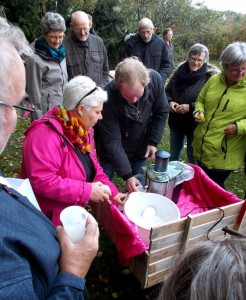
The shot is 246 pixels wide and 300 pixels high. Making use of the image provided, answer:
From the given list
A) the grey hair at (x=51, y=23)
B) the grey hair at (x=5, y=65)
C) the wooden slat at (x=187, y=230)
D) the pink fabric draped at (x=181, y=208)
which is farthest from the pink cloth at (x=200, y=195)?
the grey hair at (x=51, y=23)

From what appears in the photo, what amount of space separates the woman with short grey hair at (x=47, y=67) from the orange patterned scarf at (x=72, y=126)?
1.41 meters

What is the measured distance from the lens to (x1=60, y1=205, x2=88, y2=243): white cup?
122 centimetres

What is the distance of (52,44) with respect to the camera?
3324 millimetres

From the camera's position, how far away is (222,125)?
2.51 m

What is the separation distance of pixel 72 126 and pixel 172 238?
106 cm

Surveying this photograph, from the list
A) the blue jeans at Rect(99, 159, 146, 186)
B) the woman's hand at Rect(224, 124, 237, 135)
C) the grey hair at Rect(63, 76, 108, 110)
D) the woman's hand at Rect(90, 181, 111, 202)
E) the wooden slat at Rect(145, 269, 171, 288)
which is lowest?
the wooden slat at Rect(145, 269, 171, 288)

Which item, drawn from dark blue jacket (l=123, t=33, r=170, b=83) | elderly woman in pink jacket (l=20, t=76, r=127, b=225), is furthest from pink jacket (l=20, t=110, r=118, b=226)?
dark blue jacket (l=123, t=33, r=170, b=83)

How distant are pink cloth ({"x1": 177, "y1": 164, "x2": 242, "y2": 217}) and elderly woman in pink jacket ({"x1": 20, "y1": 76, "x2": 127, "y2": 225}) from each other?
765mm

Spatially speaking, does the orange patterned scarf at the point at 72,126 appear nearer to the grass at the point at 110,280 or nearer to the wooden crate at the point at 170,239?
the wooden crate at the point at 170,239

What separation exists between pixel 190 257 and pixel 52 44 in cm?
330

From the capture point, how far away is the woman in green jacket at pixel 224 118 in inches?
93.4

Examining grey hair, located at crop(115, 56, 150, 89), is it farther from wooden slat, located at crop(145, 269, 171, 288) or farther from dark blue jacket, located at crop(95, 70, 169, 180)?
wooden slat, located at crop(145, 269, 171, 288)

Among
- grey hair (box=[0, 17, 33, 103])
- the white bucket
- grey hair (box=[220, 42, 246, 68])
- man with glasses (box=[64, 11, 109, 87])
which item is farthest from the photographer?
man with glasses (box=[64, 11, 109, 87])

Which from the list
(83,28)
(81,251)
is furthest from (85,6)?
(81,251)
